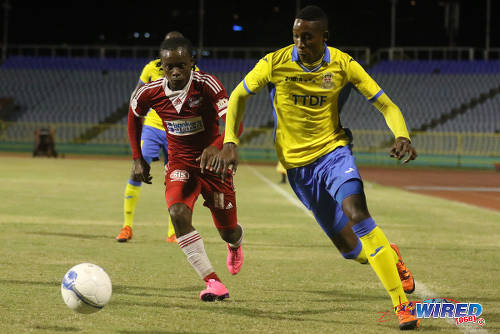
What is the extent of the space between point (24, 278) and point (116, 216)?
5694 mm

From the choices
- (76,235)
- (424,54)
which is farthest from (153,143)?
(424,54)

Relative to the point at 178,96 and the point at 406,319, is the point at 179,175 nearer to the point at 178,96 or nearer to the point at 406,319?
the point at 178,96

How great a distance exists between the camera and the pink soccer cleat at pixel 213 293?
5719 millimetres

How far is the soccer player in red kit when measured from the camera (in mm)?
5996

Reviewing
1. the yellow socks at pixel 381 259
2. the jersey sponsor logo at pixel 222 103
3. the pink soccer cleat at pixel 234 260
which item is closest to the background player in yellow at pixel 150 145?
the pink soccer cleat at pixel 234 260

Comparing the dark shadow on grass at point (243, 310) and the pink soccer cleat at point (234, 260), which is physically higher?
the dark shadow on grass at point (243, 310)

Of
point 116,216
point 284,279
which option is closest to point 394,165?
point 116,216

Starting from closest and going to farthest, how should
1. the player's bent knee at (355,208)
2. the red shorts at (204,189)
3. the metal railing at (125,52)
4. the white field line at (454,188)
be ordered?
the player's bent knee at (355,208) < the red shorts at (204,189) < the white field line at (454,188) < the metal railing at (125,52)

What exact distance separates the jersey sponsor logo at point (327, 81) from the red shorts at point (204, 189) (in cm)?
123

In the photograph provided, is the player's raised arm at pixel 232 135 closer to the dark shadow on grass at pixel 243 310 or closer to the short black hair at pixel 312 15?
the short black hair at pixel 312 15

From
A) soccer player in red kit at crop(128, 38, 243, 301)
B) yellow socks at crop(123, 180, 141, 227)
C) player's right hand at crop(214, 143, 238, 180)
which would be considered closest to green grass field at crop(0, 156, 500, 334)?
yellow socks at crop(123, 180, 141, 227)

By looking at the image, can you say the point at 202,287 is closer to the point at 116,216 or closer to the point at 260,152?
the point at 116,216

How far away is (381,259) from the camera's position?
5141 millimetres

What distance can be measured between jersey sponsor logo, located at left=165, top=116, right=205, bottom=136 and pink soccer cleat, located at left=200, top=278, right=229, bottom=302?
1385 millimetres
